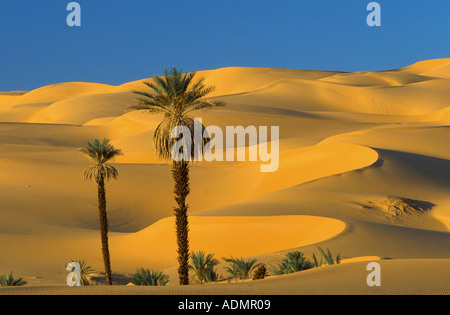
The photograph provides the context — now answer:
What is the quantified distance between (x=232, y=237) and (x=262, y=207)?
3807 millimetres

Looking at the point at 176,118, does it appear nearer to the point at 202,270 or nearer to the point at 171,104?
the point at 171,104

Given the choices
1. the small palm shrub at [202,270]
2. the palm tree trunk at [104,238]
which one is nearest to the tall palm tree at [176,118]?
the small palm shrub at [202,270]

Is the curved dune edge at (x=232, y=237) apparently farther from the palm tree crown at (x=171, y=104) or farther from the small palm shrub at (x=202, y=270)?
the palm tree crown at (x=171, y=104)

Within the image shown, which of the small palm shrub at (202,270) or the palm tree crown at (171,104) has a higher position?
the palm tree crown at (171,104)

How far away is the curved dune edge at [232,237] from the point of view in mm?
26984

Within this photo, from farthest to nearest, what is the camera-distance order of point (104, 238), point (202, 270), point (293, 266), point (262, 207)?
point (262, 207), point (104, 238), point (202, 270), point (293, 266)

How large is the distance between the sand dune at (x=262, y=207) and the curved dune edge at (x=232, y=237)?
6cm

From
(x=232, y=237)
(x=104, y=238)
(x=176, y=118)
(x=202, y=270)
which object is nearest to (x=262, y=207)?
(x=232, y=237)

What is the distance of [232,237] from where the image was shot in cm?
2825

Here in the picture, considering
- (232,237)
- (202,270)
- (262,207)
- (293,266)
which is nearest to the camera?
(293,266)

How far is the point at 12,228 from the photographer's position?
104 feet

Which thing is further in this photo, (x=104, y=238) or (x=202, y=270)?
(x=104, y=238)

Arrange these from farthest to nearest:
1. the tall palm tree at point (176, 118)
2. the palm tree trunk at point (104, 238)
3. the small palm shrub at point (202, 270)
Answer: the palm tree trunk at point (104, 238) → the tall palm tree at point (176, 118) → the small palm shrub at point (202, 270)

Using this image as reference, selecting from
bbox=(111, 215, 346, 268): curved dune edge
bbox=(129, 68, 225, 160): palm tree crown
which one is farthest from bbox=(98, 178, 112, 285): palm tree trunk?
bbox=(129, 68, 225, 160): palm tree crown
